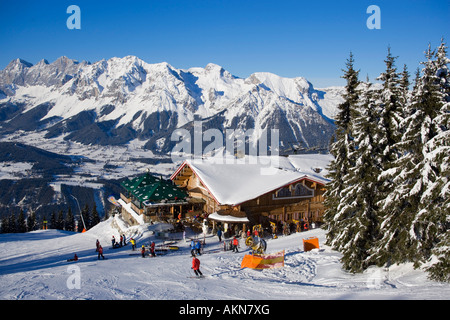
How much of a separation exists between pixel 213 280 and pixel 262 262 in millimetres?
3547

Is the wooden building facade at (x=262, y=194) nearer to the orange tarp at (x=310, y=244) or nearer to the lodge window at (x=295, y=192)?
the lodge window at (x=295, y=192)

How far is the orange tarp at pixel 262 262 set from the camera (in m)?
18.7

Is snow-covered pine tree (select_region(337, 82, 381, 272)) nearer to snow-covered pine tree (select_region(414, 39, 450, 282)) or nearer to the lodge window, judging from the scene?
snow-covered pine tree (select_region(414, 39, 450, 282))

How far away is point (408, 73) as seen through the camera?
66.2 ft

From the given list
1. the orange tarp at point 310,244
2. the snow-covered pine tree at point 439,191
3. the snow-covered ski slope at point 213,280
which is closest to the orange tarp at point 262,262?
the snow-covered ski slope at point 213,280

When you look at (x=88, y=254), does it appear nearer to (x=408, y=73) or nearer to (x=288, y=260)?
(x=288, y=260)

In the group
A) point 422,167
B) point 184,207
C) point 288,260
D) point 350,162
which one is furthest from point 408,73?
point 184,207

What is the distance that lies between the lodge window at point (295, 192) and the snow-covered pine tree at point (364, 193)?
15621 millimetres

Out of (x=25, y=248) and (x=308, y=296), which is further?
(x=25, y=248)

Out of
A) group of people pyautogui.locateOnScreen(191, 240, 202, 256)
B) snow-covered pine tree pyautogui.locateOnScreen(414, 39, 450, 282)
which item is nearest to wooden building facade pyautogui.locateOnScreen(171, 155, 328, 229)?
group of people pyautogui.locateOnScreen(191, 240, 202, 256)

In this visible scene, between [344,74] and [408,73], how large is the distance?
12.1 feet

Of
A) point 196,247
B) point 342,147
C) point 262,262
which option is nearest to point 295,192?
point 342,147
